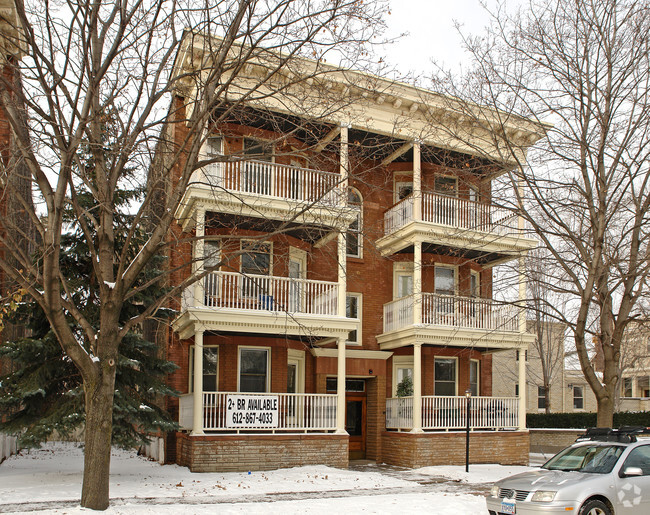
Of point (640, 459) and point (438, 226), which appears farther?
point (438, 226)

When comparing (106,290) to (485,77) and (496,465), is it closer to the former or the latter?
(485,77)

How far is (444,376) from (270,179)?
9.04 m

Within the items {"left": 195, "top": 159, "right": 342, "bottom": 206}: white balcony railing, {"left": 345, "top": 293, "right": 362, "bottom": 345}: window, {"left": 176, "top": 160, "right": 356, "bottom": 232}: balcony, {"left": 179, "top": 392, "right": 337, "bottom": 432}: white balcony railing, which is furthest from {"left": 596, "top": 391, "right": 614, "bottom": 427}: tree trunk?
{"left": 345, "top": 293, "right": 362, "bottom": 345}: window

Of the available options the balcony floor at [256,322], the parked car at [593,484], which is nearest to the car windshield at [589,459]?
the parked car at [593,484]

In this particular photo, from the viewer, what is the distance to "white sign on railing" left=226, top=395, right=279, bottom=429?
1680 cm

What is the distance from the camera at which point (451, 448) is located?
19.4m

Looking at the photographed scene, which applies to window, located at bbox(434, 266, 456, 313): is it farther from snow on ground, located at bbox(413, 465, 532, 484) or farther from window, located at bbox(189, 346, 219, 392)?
window, located at bbox(189, 346, 219, 392)

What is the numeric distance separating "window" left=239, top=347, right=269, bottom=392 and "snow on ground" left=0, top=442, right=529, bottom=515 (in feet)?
9.78

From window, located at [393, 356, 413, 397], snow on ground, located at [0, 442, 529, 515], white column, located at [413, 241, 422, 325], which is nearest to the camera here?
snow on ground, located at [0, 442, 529, 515]

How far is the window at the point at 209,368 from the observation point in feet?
62.0

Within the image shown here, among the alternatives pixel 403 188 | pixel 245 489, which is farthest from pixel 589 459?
pixel 403 188

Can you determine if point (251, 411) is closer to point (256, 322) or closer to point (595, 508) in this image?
point (256, 322)

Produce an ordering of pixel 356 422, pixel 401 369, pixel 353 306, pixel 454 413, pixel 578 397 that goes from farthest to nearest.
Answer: pixel 578 397 < pixel 401 369 < pixel 353 306 < pixel 356 422 < pixel 454 413

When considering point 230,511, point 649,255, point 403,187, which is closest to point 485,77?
point 649,255
